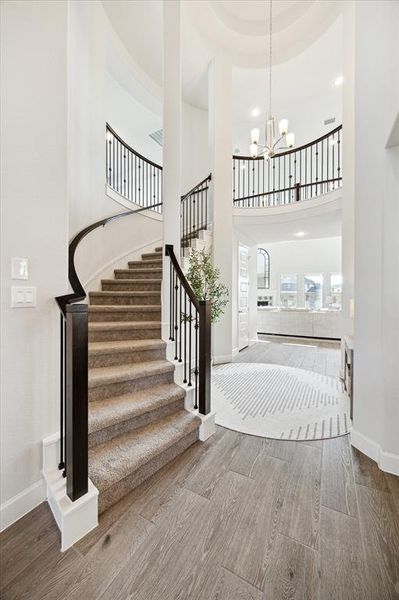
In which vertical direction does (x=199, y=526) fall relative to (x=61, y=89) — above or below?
below

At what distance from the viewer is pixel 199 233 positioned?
4730 mm

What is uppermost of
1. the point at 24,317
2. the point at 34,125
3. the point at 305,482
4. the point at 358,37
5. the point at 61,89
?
the point at 358,37

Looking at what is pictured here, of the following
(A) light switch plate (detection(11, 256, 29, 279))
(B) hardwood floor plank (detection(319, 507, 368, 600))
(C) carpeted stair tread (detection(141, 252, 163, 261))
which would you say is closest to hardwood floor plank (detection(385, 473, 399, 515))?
(B) hardwood floor plank (detection(319, 507, 368, 600))

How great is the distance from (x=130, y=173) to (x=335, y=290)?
7.77m

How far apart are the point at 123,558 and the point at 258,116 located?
8807 mm

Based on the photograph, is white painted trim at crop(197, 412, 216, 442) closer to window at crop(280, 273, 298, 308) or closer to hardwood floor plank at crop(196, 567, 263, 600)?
hardwood floor plank at crop(196, 567, 263, 600)

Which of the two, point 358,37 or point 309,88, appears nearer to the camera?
point 358,37

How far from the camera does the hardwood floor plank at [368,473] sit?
5.68 feet

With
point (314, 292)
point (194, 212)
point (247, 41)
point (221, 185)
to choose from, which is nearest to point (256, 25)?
point (247, 41)

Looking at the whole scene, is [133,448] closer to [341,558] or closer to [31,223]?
[341,558]

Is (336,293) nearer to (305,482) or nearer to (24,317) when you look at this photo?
(305,482)

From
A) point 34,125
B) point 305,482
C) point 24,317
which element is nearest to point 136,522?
point 305,482

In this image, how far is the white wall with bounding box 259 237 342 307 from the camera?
930 cm

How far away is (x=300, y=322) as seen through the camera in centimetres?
795
